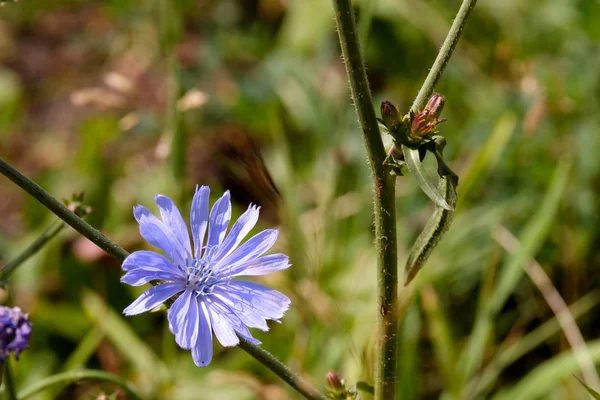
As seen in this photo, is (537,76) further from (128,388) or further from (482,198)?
(128,388)

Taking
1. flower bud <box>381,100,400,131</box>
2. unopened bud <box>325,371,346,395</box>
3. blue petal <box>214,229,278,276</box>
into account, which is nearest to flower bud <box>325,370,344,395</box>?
unopened bud <box>325,371,346,395</box>

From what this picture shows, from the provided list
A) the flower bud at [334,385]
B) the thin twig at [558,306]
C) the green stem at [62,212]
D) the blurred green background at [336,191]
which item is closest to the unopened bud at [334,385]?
the flower bud at [334,385]

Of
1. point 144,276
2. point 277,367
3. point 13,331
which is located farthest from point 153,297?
point 13,331

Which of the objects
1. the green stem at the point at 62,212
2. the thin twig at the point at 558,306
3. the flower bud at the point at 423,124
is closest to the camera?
the green stem at the point at 62,212

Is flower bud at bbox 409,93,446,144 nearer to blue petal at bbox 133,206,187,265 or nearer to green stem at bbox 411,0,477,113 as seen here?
green stem at bbox 411,0,477,113

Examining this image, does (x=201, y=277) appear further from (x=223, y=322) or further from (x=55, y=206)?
(x=55, y=206)

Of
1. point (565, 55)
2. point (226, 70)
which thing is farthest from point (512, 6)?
point (226, 70)

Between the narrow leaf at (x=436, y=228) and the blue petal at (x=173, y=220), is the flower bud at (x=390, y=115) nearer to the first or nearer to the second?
the narrow leaf at (x=436, y=228)
